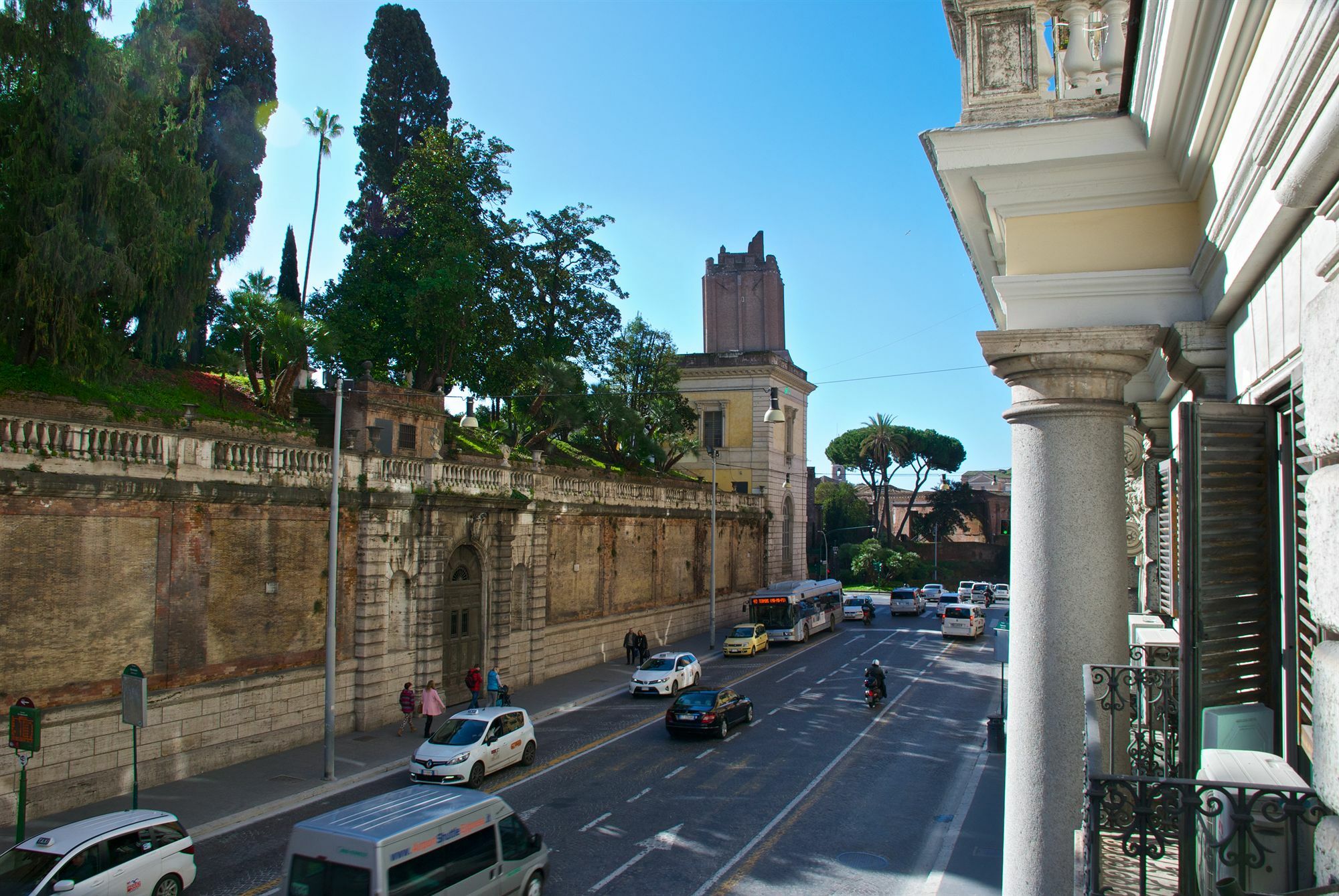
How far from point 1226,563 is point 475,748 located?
56.7 ft

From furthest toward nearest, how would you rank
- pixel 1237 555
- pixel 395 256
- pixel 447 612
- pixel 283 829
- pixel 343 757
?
pixel 395 256, pixel 447 612, pixel 343 757, pixel 283 829, pixel 1237 555

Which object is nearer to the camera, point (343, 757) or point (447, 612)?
point (343, 757)

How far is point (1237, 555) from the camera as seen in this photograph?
5.25m

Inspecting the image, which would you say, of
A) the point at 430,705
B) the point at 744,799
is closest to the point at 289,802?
the point at 430,705

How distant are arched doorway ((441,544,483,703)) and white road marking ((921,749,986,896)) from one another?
627 inches

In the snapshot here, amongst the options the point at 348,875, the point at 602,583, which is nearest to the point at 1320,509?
the point at 348,875

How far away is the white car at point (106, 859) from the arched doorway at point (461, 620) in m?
14.7

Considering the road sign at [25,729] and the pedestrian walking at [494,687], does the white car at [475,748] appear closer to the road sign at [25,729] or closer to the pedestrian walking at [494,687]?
the pedestrian walking at [494,687]

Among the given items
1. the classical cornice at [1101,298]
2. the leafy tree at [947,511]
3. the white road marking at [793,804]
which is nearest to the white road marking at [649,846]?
the white road marking at [793,804]

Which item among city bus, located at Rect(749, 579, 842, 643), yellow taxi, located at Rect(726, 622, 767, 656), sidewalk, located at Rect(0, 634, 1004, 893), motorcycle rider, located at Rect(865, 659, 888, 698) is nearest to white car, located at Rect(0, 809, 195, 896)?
sidewalk, located at Rect(0, 634, 1004, 893)

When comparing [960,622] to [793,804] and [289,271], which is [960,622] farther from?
[289,271]

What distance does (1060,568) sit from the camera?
21.7 ft

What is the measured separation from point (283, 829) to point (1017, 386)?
621 inches

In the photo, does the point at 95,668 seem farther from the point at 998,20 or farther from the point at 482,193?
the point at 482,193
